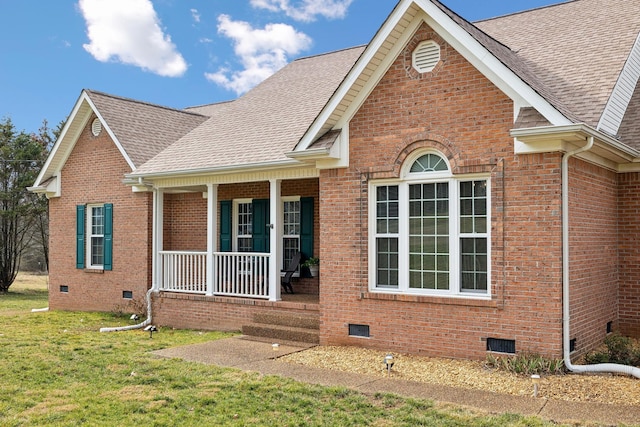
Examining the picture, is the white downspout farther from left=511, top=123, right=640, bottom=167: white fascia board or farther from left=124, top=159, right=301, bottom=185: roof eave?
left=124, top=159, right=301, bottom=185: roof eave

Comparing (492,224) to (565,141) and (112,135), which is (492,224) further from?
(112,135)

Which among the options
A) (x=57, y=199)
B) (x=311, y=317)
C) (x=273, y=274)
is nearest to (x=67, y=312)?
(x=57, y=199)

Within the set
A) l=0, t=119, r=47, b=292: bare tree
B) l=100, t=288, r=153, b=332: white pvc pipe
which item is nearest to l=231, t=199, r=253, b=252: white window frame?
l=100, t=288, r=153, b=332: white pvc pipe

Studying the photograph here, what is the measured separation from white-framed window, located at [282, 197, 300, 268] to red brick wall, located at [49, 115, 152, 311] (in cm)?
362

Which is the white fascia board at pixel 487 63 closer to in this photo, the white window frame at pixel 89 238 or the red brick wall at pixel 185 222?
the red brick wall at pixel 185 222

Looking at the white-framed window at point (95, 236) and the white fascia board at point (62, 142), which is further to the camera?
the white-framed window at point (95, 236)

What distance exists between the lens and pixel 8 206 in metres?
27.2

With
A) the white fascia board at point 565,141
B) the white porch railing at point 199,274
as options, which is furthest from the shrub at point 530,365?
the white porch railing at point 199,274

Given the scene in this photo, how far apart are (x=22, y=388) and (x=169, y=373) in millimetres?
1984

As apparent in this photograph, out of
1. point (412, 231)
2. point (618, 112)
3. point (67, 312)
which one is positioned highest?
point (618, 112)

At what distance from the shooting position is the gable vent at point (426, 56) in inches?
382

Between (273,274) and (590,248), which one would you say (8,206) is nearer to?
(273,274)

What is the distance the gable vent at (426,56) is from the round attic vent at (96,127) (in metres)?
10.6

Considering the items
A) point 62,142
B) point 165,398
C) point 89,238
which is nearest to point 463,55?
point 165,398
